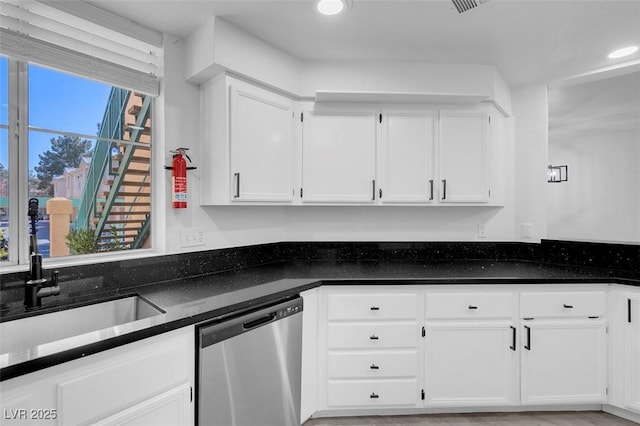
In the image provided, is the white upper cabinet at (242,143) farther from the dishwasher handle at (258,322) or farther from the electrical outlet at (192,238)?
the dishwasher handle at (258,322)

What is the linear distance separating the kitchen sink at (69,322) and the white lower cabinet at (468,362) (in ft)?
5.25

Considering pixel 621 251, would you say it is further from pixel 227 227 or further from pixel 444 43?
pixel 227 227

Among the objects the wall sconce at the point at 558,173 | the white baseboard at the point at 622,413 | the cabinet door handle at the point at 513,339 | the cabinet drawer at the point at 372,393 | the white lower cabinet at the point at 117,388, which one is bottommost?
the white baseboard at the point at 622,413

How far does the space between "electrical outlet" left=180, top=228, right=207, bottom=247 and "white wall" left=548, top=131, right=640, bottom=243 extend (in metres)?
2.91

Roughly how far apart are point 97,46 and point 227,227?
48.6 inches

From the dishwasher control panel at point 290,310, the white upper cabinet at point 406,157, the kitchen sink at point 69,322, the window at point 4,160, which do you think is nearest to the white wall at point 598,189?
the white upper cabinet at point 406,157

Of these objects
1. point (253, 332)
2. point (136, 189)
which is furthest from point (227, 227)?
point (253, 332)

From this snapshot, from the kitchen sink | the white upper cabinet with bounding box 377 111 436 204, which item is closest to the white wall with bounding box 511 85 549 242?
the white upper cabinet with bounding box 377 111 436 204

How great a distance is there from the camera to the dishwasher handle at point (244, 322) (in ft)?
4.55

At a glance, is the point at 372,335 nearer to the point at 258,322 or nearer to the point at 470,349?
the point at 470,349

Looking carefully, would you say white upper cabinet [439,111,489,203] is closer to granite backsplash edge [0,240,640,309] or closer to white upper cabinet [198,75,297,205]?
granite backsplash edge [0,240,640,309]

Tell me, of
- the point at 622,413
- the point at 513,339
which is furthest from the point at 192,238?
the point at 622,413

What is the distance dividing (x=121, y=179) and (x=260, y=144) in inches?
33.0

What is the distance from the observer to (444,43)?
6.81 ft
